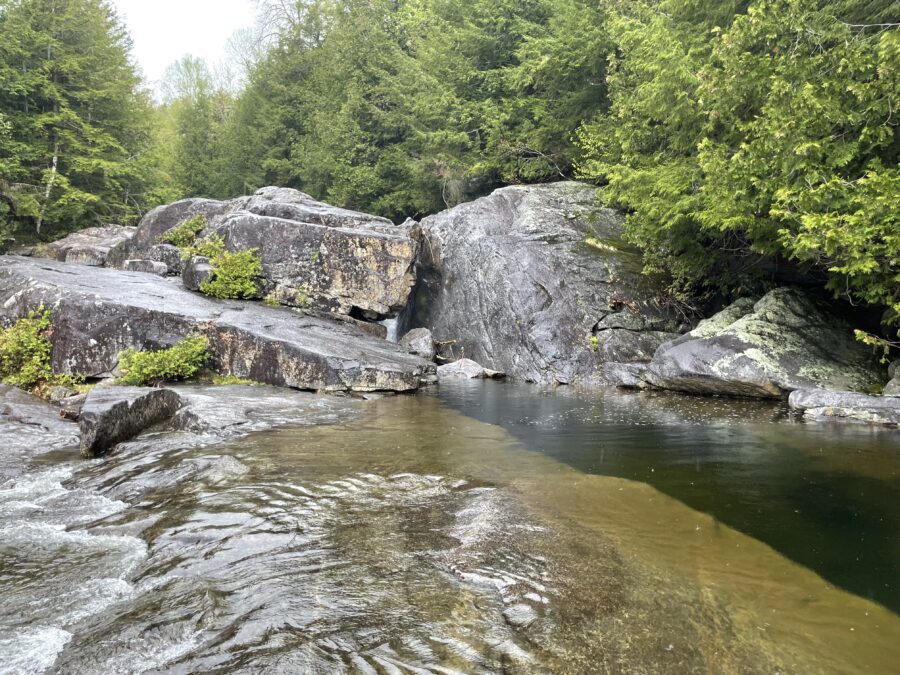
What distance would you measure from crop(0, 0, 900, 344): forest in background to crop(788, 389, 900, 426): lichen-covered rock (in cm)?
146

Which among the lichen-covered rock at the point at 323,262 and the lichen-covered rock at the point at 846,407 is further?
the lichen-covered rock at the point at 323,262


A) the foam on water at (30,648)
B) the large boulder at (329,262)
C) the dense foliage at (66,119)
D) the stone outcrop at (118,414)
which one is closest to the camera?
the foam on water at (30,648)

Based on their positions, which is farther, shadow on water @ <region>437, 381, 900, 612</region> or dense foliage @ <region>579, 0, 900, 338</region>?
dense foliage @ <region>579, 0, 900, 338</region>

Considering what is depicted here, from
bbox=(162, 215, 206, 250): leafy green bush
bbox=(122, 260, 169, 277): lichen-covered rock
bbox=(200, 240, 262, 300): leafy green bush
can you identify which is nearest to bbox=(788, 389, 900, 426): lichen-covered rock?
bbox=(200, 240, 262, 300): leafy green bush

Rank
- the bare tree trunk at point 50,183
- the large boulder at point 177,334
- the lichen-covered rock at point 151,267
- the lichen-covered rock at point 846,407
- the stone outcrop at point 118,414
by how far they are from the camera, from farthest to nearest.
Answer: the bare tree trunk at point 50,183 < the lichen-covered rock at point 151,267 < the large boulder at point 177,334 < the lichen-covered rock at point 846,407 < the stone outcrop at point 118,414

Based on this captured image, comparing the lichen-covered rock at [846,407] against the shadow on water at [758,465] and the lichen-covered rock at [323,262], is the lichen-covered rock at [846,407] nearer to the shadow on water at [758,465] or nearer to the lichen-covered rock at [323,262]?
the shadow on water at [758,465]

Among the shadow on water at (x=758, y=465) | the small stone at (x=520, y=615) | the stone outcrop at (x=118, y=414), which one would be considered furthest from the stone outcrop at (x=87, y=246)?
the small stone at (x=520, y=615)

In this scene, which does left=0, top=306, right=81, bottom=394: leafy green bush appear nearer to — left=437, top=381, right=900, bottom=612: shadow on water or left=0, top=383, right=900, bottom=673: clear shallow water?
left=0, top=383, right=900, bottom=673: clear shallow water

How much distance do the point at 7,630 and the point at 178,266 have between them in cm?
1646

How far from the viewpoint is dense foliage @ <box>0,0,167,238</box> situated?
22.9 metres

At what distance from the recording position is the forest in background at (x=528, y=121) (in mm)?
8211

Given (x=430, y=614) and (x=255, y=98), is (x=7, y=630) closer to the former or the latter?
(x=430, y=614)

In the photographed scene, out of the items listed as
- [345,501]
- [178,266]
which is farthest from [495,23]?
[345,501]

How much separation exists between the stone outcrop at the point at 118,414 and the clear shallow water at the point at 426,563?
298 millimetres
